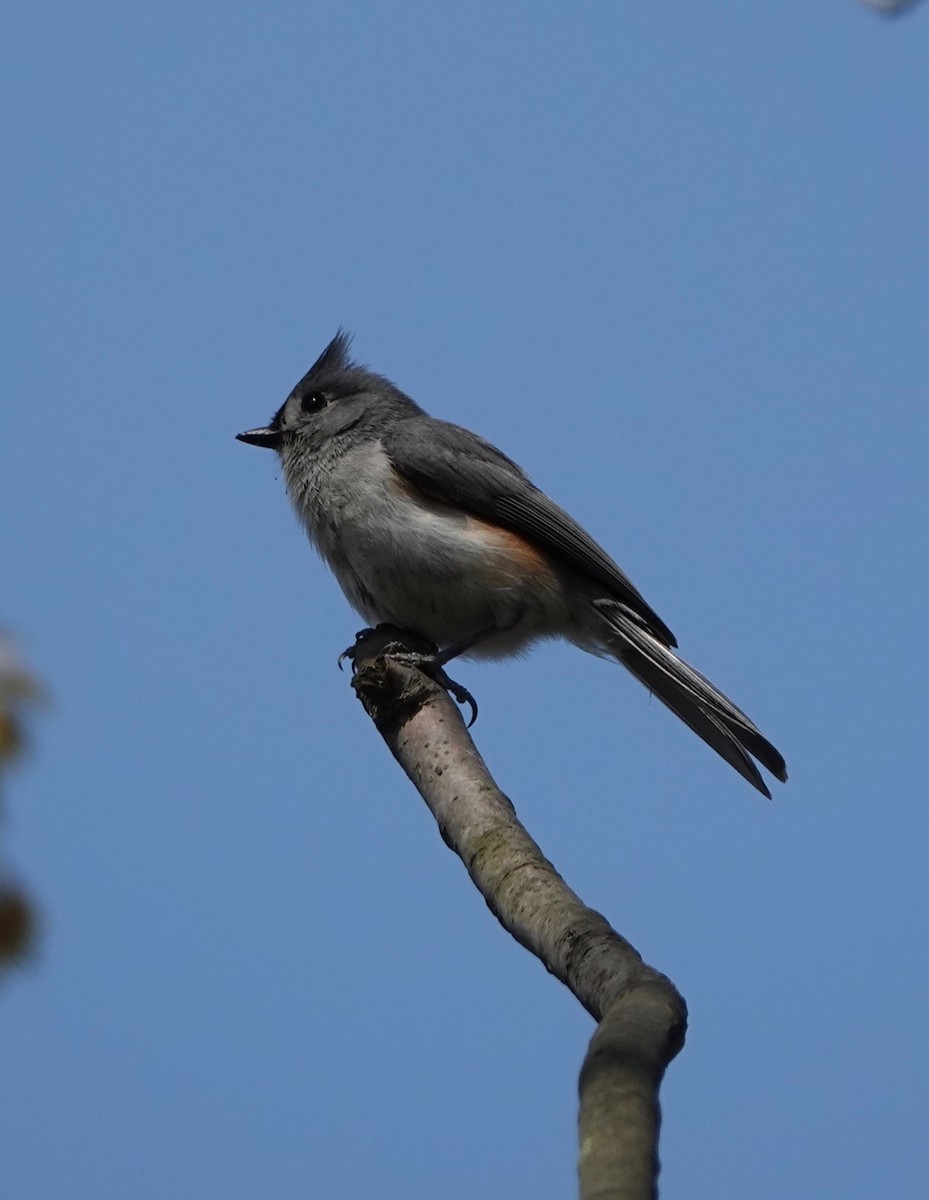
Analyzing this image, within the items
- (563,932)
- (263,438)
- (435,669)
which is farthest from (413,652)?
(563,932)

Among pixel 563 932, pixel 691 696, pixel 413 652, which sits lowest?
pixel 563 932

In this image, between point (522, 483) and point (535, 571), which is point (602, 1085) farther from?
Result: point (522, 483)

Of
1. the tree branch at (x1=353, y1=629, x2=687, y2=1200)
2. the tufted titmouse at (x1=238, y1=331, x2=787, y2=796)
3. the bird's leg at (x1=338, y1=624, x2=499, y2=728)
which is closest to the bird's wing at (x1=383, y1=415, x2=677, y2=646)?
the tufted titmouse at (x1=238, y1=331, x2=787, y2=796)

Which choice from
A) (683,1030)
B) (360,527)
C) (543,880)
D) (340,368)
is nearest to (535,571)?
(360,527)

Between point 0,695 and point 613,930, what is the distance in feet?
3.81

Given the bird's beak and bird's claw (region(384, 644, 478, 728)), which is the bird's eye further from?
bird's claw (region(384, 644, 478, 728))

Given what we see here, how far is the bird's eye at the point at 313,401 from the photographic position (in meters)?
6.39

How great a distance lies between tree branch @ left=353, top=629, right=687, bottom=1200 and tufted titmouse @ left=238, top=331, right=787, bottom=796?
122 centimetres

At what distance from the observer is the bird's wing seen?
5656 mm

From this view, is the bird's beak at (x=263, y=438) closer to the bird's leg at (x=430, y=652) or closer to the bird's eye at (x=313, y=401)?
the bird's eye at (x=313, y=401)

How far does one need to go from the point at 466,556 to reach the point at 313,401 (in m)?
1.38

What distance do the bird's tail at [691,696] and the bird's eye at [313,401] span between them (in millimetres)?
1588

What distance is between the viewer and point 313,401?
21.1ft

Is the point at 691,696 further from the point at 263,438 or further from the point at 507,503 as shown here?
the point at 263,438
